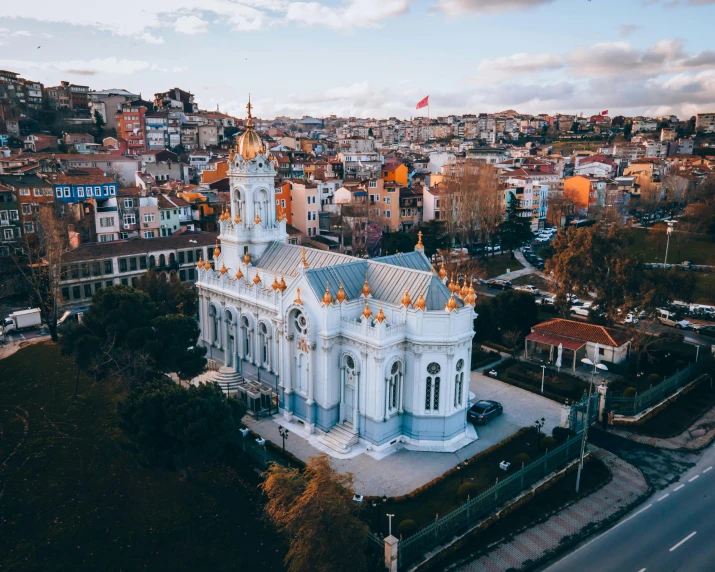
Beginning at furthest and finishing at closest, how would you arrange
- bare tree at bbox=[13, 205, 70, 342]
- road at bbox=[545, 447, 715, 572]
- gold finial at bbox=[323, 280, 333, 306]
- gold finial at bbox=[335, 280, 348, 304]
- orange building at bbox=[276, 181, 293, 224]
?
orange building at bbox=[276, 181, 293, 224]
bare tree at bbox=[13, 205, 70, 342]
gold finial at bbox=[335, 280, 348, 304]
gold finial at bbox=[323, 280, 333, 306]
road at bbox=[545, 447, 715, 572]

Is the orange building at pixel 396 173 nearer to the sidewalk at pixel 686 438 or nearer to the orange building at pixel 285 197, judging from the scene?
the orange building at pixel 285 197

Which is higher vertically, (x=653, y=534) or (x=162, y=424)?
(x=162, y=424)

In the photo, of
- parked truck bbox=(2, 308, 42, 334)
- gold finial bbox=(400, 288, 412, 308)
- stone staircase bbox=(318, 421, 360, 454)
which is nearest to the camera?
gold finial bbox=(400, 288, 412, 308)

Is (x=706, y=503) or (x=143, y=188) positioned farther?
(x=143, y=188)

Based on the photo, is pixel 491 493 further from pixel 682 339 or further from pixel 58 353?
pixel 58 353

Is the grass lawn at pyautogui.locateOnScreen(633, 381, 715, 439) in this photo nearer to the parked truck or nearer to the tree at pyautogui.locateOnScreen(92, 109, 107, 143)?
the parked truck

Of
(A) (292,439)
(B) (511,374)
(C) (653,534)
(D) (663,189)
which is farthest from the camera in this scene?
(D) (663,189)

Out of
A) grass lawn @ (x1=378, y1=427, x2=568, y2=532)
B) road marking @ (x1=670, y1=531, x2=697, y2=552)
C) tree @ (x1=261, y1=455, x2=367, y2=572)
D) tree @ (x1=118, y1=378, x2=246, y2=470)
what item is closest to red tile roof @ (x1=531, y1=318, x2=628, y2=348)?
grass lawn @ (x1=378, y1=427, x2=568, y2=532)

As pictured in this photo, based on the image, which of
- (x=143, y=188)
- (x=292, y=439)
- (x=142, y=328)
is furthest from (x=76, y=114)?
(x=292, y=439)
